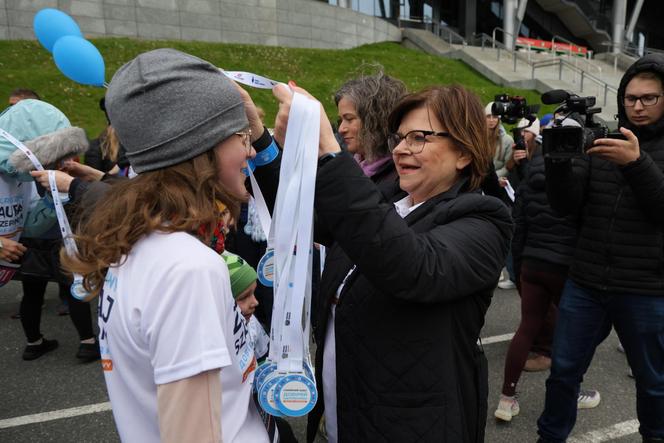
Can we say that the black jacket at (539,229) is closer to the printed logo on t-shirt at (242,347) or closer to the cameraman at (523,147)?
the cameraman at (523,147)

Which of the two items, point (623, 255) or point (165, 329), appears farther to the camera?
→ point (623, 255)

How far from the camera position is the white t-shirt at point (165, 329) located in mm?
970

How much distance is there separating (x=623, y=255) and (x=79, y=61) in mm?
3668

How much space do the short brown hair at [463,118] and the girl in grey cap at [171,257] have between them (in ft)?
2.05

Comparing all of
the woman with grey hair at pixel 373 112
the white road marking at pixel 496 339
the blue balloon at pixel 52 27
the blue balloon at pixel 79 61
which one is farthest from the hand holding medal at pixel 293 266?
the blue balloon at pixel 52 27

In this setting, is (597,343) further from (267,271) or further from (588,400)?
(267,271)

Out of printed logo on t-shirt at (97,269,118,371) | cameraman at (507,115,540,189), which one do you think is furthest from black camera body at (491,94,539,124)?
printed logo on t-shirt at (97,269,118,371)

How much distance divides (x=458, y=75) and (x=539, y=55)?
905 centimetres

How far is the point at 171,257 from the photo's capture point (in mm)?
1002

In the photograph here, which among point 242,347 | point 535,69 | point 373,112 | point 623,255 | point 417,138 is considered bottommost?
point 535,69

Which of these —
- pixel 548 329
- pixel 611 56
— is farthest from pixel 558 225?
pixel 611 56

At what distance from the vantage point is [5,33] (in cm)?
1447

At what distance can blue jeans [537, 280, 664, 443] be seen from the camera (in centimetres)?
229

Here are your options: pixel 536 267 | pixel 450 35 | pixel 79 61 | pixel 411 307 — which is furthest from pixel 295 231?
pixel 450 35
